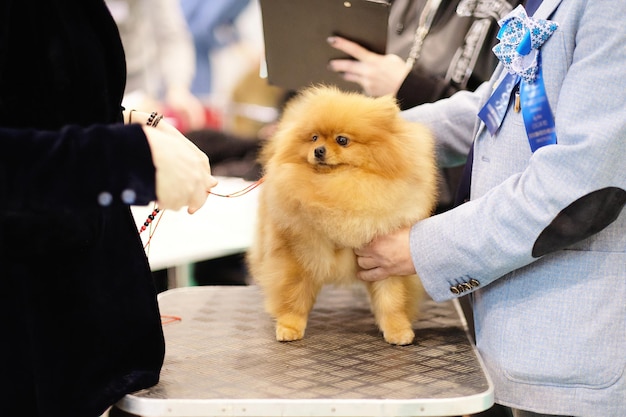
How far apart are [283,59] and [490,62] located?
0.57 metres

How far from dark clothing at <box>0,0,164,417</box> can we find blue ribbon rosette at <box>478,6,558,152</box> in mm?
651

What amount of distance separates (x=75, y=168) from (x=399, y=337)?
2.54ft

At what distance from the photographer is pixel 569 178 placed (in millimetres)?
1001

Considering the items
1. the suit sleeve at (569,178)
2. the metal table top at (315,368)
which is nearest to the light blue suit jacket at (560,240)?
the suit sleeve at (569,178)

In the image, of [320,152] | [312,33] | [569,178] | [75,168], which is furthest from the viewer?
[312,33]

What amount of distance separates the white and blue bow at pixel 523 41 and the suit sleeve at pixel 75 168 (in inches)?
26.1

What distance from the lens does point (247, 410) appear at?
1001mm

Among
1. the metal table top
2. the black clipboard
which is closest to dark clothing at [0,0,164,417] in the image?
the metal table top

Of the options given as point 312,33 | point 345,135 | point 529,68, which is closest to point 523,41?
point 529,68

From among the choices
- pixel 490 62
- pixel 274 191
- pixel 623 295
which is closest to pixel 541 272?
pixel 623 295

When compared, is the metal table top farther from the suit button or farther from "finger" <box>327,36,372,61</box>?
"finger" <box>327,36,372,61</box>

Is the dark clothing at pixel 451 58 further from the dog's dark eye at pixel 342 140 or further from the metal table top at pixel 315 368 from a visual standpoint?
the metal table top at pixel 315 368

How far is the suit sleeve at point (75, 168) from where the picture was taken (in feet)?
2.46

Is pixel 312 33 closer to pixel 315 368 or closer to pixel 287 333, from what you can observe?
pixel 287 333
